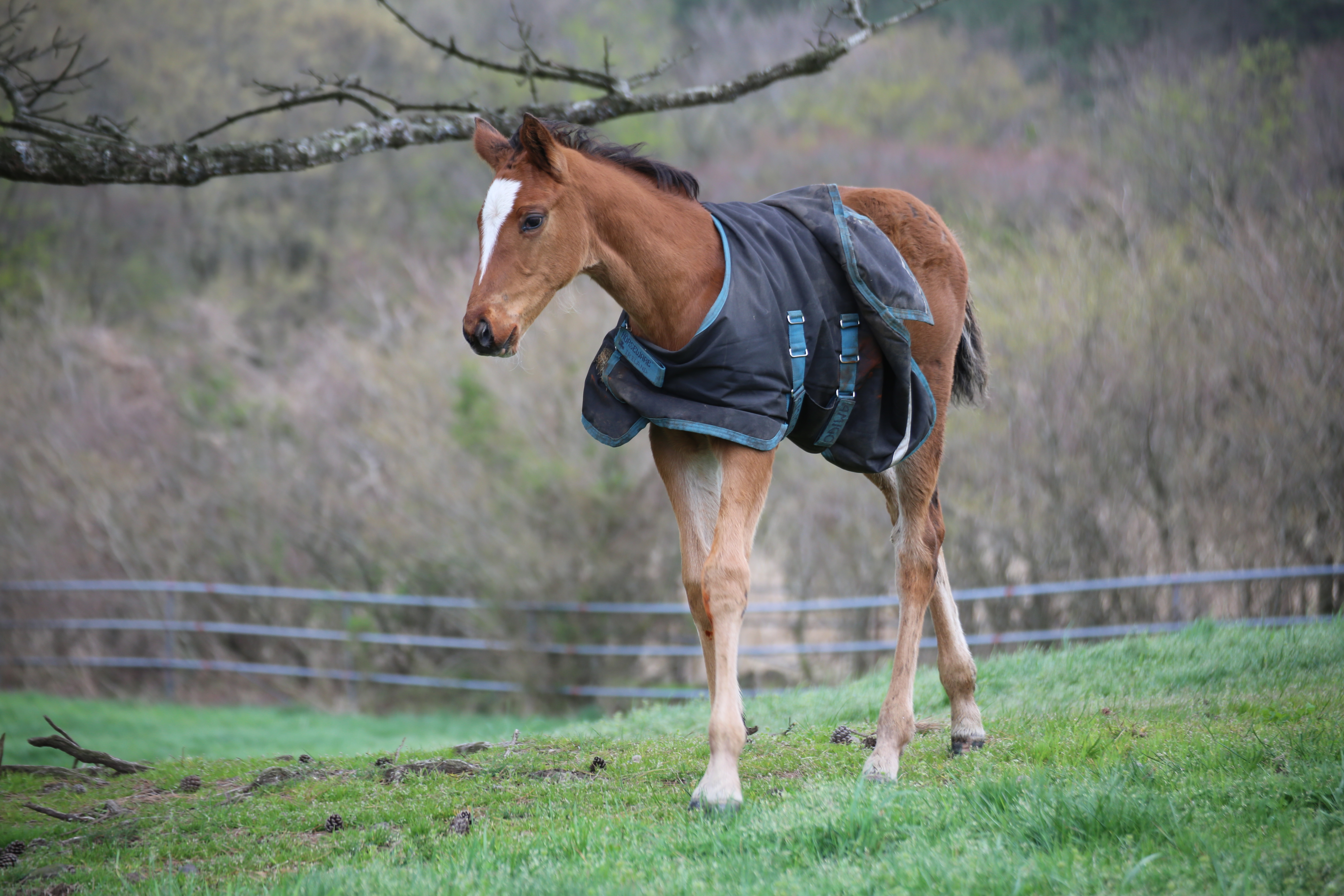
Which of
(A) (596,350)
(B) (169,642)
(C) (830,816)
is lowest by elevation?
(B) (169,642)

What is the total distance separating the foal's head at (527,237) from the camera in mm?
3801

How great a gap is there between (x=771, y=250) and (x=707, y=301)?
0.42m

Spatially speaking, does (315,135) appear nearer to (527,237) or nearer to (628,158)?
(628,158)

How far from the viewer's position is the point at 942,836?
3250 millimetres

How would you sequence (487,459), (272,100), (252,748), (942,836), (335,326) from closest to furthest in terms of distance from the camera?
1. (942,836)
2. (252,748)
3. (487,459)
4. (335,326)
5. (272,100)

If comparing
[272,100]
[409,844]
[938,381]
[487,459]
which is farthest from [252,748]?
[272,100]

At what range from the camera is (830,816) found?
3412 mm

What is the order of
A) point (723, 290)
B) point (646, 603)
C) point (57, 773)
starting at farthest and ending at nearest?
1. point (646, 603)
2. point (57, 773)
3. point (723, 290)

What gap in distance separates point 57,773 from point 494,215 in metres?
4.06

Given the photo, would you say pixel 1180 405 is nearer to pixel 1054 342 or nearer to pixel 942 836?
pixel 1054 342

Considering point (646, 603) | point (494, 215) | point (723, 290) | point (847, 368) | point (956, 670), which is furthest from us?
point (646, 603)

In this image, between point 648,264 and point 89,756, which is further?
point 89,756

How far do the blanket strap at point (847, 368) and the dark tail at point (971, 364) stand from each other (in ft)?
3.90

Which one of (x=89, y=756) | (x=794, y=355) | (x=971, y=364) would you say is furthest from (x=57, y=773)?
(x=971, y=364)
